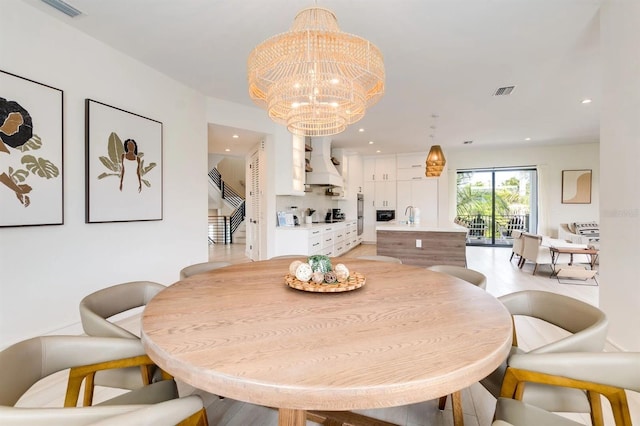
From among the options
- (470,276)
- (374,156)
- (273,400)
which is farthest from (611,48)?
(374,156)

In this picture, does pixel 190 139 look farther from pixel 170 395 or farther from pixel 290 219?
pixel 170 395

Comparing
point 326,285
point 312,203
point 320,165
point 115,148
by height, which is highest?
point 320,165

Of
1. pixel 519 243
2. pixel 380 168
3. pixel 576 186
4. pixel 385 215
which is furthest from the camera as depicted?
pixel 380 168

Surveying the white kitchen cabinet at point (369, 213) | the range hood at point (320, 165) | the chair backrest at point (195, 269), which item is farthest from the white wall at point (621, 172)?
the white kitchen cabinet at point (369, 213)

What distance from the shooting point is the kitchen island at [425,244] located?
4.26 metres

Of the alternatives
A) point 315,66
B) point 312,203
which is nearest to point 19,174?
point 315,66

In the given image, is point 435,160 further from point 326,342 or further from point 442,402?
point 326,342

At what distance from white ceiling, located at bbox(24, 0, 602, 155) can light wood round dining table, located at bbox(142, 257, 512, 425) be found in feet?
6.79

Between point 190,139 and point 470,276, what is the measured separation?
3403 mm

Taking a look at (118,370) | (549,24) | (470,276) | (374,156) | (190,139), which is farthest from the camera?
(374,156)

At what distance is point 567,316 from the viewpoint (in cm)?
125

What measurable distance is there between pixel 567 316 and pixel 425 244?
3228mm

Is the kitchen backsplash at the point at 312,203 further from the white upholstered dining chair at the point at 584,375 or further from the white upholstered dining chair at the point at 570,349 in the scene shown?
the white upholstered dining chair at the point at 584,375

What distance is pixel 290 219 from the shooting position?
16.1 feet
